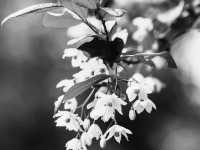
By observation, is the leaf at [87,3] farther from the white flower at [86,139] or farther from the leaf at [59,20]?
the white flower at [86,139]

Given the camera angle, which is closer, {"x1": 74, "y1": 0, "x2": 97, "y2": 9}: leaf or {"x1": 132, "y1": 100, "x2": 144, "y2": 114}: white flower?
{"x1": 74, "y1": 0, "x2": 97, "y2": 9}: leaf

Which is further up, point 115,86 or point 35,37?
point 115,86

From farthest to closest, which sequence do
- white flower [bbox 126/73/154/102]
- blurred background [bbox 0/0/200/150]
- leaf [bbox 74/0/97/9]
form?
blurred background [bbox 0/0/200/150] → white flower [bbox 126/73/154/102] → leaf [bbox 74/0/97/9]

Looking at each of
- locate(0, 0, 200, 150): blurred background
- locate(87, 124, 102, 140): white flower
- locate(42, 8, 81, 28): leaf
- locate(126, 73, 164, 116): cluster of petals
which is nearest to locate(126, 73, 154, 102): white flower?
locate(126, 73, 164, 116): cluster of petals

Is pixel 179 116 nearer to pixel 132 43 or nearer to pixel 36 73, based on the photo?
pixel 36 73

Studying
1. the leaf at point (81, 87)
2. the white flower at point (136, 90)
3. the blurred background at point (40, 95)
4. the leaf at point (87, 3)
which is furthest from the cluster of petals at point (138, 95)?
the blurred background at point (40, 95)

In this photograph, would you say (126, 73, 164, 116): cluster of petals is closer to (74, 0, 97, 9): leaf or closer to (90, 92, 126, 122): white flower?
(90, 92, 126, 122): white flower

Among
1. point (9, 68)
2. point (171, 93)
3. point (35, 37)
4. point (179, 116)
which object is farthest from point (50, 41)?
point (179, 116)
